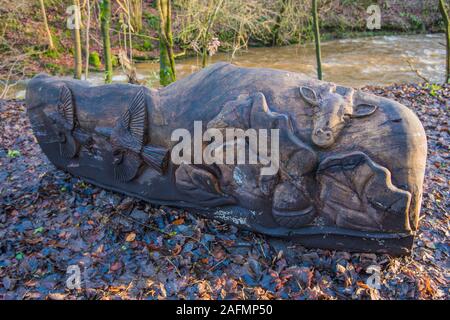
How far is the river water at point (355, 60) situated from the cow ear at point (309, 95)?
7.58 metres

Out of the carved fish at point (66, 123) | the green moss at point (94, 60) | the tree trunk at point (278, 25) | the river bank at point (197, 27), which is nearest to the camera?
the carved fish at point (66, 123)

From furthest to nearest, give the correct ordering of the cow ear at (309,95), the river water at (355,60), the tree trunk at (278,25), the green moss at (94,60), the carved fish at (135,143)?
the tree trunk at (278,25), the green moss at (94,60), the river water at (355,60), the carved fish at (135,143), the cow ear at (309,95)

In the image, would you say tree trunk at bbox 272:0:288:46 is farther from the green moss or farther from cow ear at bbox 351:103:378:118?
cow ear at bbox 351:103:378:118

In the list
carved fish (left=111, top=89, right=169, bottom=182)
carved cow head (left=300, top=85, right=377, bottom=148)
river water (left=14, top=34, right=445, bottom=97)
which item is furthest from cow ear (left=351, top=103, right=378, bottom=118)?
river water (left=14, top=34, right=445, bottom=97)

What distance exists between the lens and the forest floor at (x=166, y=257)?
2.91 metres

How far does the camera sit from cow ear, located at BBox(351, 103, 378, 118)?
2764mm

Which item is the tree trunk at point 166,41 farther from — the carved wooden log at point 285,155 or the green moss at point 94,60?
the green moss at point 94,60

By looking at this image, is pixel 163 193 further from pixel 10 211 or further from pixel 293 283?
pixel 10 211

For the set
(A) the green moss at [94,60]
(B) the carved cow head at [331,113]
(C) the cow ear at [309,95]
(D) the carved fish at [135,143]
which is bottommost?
(D) the carved fish at [135,143]

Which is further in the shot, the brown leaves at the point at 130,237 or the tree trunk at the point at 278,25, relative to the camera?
the tree trunk at the point at 278,25

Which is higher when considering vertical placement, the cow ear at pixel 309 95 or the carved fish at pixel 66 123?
the cow ear at pixel 309 95

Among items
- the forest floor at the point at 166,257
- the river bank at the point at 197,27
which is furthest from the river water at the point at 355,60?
the forest floor at the point at 166,257

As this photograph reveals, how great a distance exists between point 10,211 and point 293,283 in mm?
2785
